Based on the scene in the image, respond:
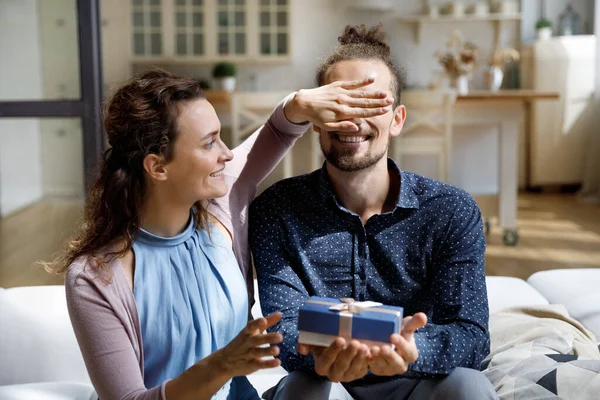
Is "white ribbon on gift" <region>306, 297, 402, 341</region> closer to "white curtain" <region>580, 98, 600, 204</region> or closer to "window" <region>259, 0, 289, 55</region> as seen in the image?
"white curtain" <region>580, 98, 600, 204</region>

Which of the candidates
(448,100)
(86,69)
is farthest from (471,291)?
(448,100)

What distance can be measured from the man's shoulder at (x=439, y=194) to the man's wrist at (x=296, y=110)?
28cm

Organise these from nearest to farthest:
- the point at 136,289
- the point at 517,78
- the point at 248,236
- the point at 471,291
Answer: the point at 136,289, the point at 471,291, the point at 248,236, the point at 517,78

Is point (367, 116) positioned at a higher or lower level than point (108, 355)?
higher

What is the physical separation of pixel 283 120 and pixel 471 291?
532 millimetres

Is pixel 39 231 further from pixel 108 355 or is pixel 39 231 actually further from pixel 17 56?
pixel 108 355

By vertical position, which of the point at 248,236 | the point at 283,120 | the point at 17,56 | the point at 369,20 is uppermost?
the point at 369,20

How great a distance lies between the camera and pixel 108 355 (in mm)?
1307

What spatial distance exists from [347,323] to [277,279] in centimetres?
39

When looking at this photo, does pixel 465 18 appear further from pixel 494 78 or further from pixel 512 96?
pixel 512 96

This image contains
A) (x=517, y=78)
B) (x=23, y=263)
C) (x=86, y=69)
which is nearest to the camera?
(x=86, y=69)

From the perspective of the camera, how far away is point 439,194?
162 cm

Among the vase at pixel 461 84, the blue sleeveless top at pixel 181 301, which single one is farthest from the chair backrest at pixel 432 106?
the blue sleeveless top at pixel 181 301

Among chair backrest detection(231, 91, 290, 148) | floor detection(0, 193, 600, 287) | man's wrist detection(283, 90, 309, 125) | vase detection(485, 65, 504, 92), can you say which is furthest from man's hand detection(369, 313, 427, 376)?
vase detection(485, 65, 504, 92)
